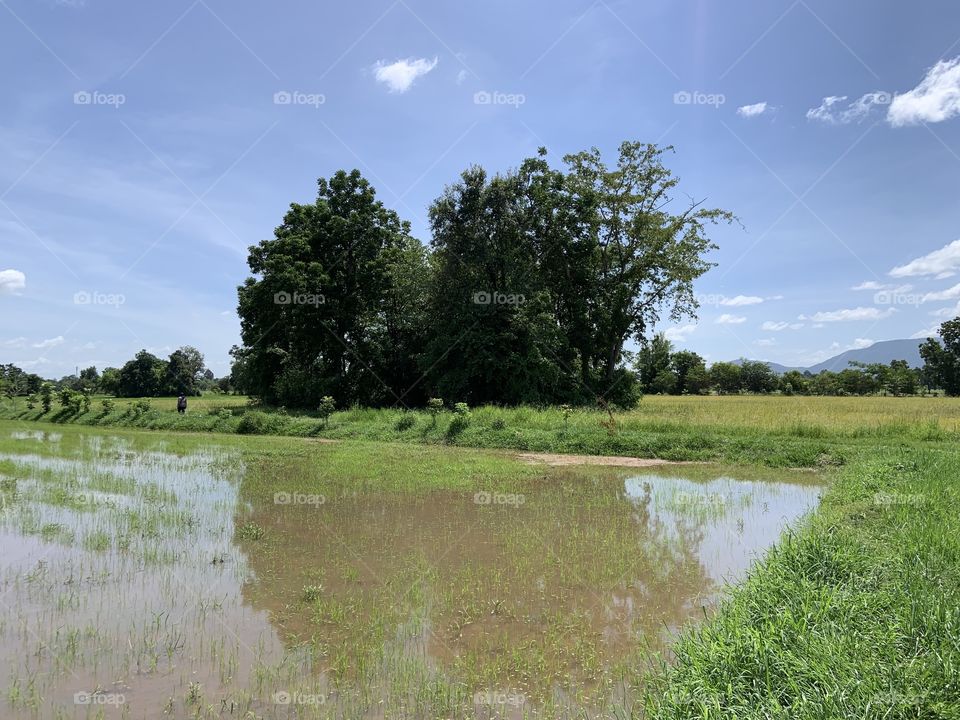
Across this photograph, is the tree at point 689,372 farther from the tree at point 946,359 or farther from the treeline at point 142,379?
the treeline at point 142,379

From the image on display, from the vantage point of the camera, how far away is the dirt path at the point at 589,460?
49.1ft

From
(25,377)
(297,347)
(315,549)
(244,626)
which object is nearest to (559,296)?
(297,347)

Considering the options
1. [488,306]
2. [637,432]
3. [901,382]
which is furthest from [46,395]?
[901,382]

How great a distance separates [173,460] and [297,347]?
614 inches

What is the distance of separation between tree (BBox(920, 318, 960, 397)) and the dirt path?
69.8 m

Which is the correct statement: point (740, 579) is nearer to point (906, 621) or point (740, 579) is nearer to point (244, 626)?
point (906, 621)

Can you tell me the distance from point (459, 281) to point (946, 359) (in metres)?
70.6

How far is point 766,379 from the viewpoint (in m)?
69.0

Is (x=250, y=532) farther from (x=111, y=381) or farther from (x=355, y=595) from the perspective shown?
(x=111, y=381)

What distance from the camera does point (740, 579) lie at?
19.9 ft

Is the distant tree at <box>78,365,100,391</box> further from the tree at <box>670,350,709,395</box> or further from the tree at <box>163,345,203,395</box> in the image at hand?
the tree at <box>670,350,709,395</box>

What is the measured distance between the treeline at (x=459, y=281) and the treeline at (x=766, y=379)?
3051cm

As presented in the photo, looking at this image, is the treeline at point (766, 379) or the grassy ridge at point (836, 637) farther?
the treeline at point (766, 379)

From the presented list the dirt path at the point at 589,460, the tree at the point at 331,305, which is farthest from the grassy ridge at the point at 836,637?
the tree at the point at 331,305
